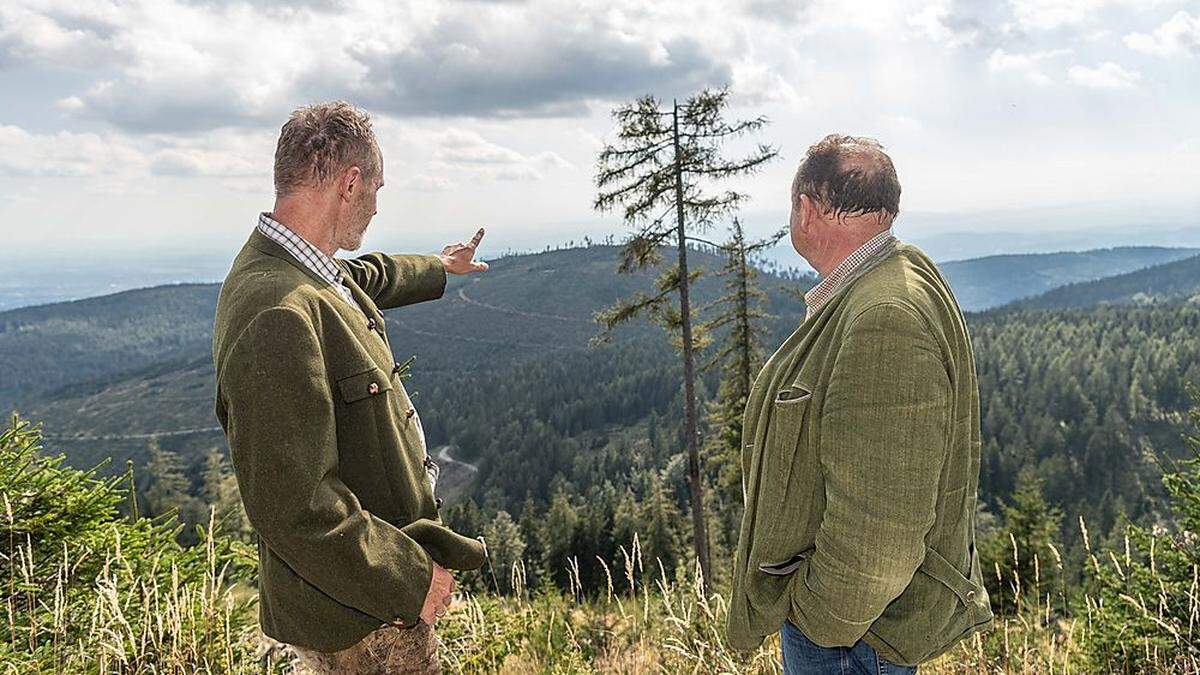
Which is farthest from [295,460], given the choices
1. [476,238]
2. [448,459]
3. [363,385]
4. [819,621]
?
[448,459]

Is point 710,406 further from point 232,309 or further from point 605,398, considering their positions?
point 605,398

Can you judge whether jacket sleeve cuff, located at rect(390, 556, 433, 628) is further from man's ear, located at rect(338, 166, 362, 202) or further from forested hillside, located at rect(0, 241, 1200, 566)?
forested hillside, located at rect(0, 241, 1200, 566)

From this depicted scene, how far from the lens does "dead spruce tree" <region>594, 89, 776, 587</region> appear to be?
16203 millimetres

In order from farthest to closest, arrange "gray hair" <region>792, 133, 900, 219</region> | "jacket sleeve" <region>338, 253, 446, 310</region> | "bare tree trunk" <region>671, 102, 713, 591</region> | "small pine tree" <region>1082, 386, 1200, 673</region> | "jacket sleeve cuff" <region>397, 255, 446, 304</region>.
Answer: "bare tree trunk" <region>671, 102, 713, 591</region> → "small pine tree" <region>1082, 386, 1200, 673</region> → "jacket sleeve cuff" <region>397, 255, 446, 304</region> → "jacket sleeve" <region>338, 253, 446, 310</region> → "gray hair" <region>792, 133, 900, 219</region>

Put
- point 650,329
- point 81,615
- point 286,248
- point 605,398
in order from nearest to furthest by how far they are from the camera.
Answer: point 286,248 → point 81,615 → point 605,398 → point 650,329

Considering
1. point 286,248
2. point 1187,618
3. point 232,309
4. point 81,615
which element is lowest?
point 1187,618

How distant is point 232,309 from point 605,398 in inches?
4934

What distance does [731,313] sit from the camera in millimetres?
19484

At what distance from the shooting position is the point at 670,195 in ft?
53.8

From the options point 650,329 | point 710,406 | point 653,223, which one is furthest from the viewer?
point 650,329

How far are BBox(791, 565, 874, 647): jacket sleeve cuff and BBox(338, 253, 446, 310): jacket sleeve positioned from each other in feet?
7.80

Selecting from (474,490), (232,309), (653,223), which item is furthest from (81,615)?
(474,490)

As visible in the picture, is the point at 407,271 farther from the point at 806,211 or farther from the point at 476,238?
the point at 806,211

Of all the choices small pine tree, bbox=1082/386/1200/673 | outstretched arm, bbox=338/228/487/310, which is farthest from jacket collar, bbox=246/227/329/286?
small pine tree, bbox=1082/386/1200/673
